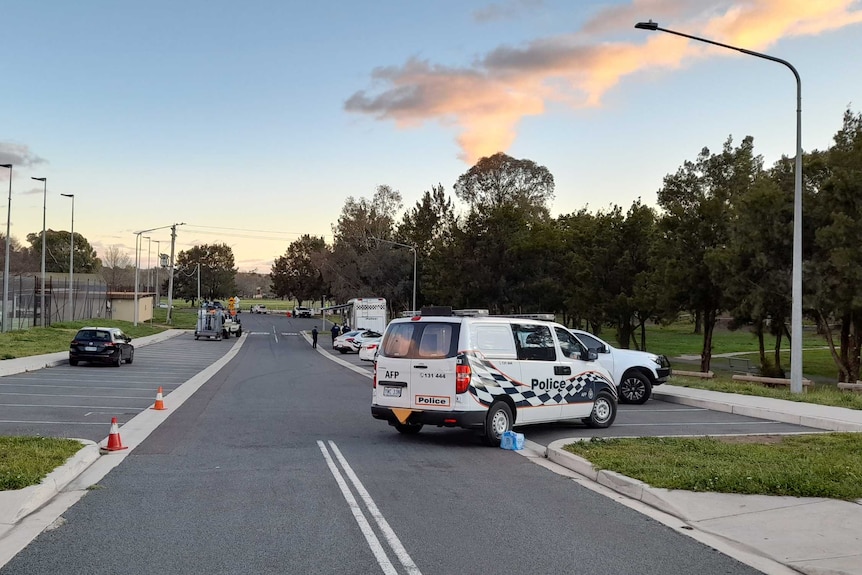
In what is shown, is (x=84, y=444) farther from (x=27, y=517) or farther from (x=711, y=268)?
(x=711, y=268)

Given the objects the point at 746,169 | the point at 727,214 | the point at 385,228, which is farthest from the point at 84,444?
the point at 385,228

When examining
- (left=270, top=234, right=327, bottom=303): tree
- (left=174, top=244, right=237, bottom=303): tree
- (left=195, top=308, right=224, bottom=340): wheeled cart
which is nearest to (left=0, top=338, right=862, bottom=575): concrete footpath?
(left=195, top=308, right=224, bottom=340): wheeled cart

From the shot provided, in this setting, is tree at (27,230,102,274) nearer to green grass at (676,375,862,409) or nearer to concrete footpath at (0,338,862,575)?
green grass at (676,375,862,409)

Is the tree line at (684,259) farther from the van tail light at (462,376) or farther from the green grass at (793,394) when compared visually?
the van tail light at (462,376)

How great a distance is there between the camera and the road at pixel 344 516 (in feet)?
20.5

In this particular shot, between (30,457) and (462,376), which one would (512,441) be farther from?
(30,457)

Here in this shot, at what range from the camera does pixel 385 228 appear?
86250mm

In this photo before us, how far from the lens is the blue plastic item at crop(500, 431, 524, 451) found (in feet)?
39.9

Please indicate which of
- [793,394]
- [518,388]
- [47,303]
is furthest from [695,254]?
[47,303]

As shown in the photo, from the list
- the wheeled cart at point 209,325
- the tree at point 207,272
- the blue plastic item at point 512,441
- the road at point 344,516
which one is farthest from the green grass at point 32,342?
the tree at point 207,272

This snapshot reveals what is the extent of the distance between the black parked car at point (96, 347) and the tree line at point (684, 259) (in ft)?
80.2

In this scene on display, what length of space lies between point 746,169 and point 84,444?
130 feet

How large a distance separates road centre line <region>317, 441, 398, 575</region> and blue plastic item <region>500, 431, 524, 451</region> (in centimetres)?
290

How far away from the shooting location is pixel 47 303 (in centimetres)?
5409
